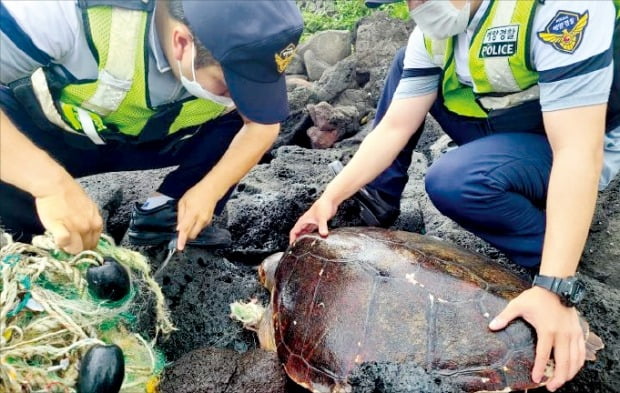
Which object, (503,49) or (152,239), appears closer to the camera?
(503,49)

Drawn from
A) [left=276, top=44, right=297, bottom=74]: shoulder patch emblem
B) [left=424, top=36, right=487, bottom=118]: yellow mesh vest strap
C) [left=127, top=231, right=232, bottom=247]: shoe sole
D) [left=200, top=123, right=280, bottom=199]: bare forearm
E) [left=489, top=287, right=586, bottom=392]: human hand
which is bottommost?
[left=127, top=231, right=232, bottom=247]: shoe sole

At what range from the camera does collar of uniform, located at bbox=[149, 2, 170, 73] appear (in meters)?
1.77

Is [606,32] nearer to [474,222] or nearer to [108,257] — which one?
[474,222]

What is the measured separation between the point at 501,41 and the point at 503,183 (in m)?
0.52

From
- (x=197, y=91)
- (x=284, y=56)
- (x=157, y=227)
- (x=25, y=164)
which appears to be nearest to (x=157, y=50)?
(x=197, y=91)

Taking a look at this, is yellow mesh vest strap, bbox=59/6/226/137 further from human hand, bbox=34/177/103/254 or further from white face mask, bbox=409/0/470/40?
white face mask, bbox=409/0/470/40

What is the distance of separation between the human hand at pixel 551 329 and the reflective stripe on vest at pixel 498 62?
758 mm

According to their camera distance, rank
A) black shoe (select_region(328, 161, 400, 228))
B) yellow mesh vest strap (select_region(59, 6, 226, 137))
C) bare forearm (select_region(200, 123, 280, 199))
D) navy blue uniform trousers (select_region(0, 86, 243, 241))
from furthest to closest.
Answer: black shoe (select_region(328, 161, 400, 228))
bare forearm (select_region(200, 123, 280, 199))
navy blue uniform trousers (select_region(0, 86, 243, 241))
yellow mesh vest strap (select_region(59, 6, 226, 137))

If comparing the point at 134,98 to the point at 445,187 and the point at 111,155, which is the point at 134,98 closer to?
the point at 111,155

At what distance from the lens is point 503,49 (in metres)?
1.97

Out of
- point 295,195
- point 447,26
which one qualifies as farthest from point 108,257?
point 447,26

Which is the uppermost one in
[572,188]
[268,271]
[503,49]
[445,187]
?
[503,49]

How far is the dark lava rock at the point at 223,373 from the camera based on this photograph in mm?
1858

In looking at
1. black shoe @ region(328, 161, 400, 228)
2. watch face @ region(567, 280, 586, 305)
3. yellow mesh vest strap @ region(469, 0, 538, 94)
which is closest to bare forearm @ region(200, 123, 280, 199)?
black shoe @ region(328, 161, 400, 228)
